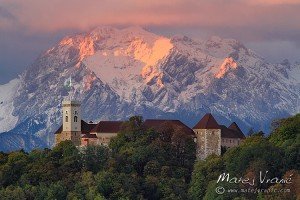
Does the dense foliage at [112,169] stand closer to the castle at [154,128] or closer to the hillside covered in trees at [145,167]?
the hillside covered in trees at [145,167]

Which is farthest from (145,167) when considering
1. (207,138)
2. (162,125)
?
(207,138)

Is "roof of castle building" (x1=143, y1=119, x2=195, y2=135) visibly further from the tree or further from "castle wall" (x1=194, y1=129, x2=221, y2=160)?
the tree

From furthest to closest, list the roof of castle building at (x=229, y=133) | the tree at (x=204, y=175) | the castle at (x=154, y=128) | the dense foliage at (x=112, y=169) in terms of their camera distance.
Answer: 1. the roof of castle building at (x=229, y=133)
2. the castle at (x=154, y=128)
3. the dense foliage at (x=112, y=169)
4. the tree at (x=204, y=175)

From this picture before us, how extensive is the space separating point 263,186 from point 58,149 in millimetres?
34017

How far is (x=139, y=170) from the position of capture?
17212 centimetres

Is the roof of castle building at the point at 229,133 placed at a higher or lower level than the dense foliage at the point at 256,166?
higher

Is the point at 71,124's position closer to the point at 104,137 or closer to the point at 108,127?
the point at 108,127

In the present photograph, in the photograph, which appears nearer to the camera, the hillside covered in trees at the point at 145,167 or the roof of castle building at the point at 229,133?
the hillside covered in trees at the point at 145,167

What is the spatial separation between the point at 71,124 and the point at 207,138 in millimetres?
21242

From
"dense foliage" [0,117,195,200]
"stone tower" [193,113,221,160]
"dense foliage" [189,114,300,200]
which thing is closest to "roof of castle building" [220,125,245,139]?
"stone tower" [193,113,221,160]

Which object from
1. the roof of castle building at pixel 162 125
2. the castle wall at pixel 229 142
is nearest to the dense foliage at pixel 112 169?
the roof of castle building at pixel 162 125

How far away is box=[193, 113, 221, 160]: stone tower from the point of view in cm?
17538

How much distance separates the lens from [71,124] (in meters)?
188

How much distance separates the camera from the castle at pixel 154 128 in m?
177
